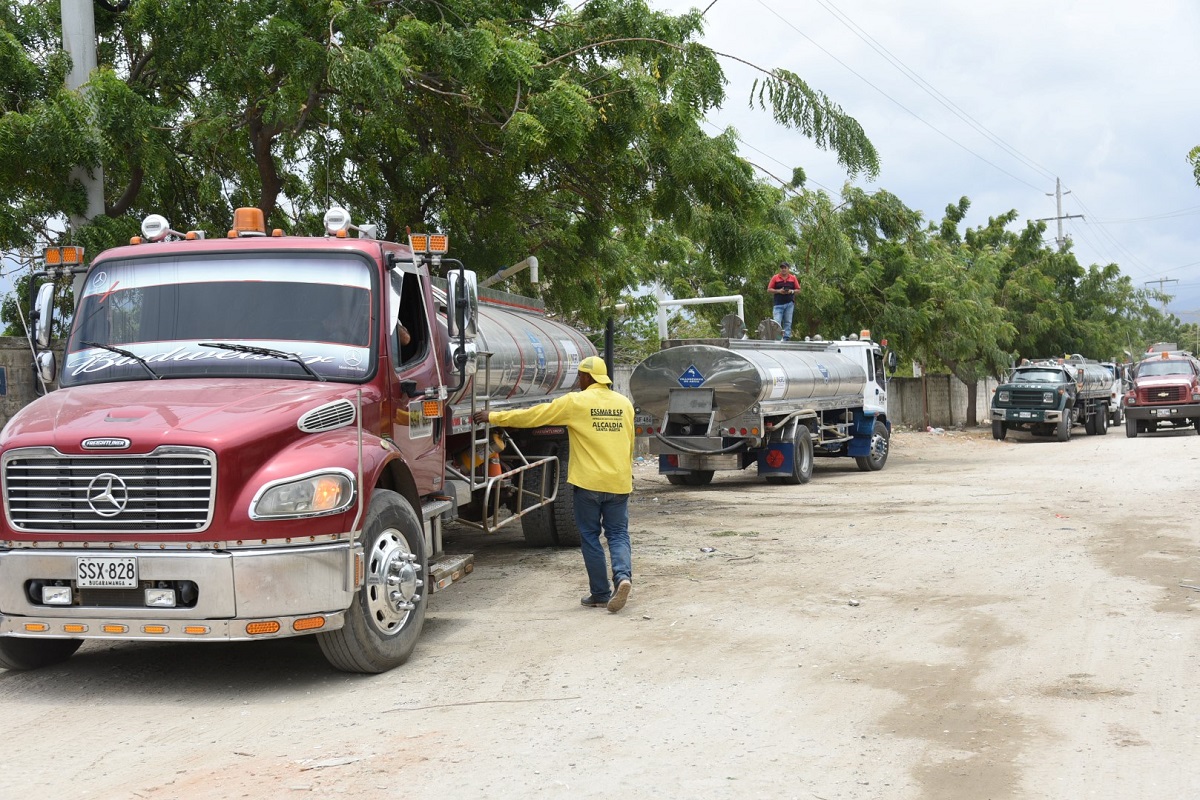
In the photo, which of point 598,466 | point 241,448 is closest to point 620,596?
point 598,466

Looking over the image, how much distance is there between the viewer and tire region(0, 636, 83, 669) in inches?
270

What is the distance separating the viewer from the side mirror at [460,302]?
794 cm

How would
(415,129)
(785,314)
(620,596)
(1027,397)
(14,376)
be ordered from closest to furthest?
(620,596) < (14,376) < (415,129) < (785,314) < (1027,397)

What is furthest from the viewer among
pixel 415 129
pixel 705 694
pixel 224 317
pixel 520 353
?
pixel 415 129

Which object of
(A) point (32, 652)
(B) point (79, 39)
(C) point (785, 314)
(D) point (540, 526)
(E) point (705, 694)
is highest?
(B) point (79, 39)

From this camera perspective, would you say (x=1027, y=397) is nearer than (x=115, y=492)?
No

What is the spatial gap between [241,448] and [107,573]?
0.95 meters

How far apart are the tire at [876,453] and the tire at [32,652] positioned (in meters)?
17.8

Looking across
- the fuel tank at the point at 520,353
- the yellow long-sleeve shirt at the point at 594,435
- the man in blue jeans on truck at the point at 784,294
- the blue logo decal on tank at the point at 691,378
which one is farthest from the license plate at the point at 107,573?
the man in blue jeans on truck at the point at 784,294

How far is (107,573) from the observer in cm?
612

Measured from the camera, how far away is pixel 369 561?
21.9ft

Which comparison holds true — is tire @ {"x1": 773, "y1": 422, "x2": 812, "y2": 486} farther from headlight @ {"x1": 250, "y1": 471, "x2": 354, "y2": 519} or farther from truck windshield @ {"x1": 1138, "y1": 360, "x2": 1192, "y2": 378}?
truck windshield @ {"x1": 1138, "y1": 360, "x2": 1192, "y2": 378}

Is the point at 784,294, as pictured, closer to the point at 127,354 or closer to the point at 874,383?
the point at 874,383

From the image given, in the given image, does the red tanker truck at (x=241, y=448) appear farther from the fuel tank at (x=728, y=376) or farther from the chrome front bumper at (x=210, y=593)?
the fuel tank at (x=728, y=376)
